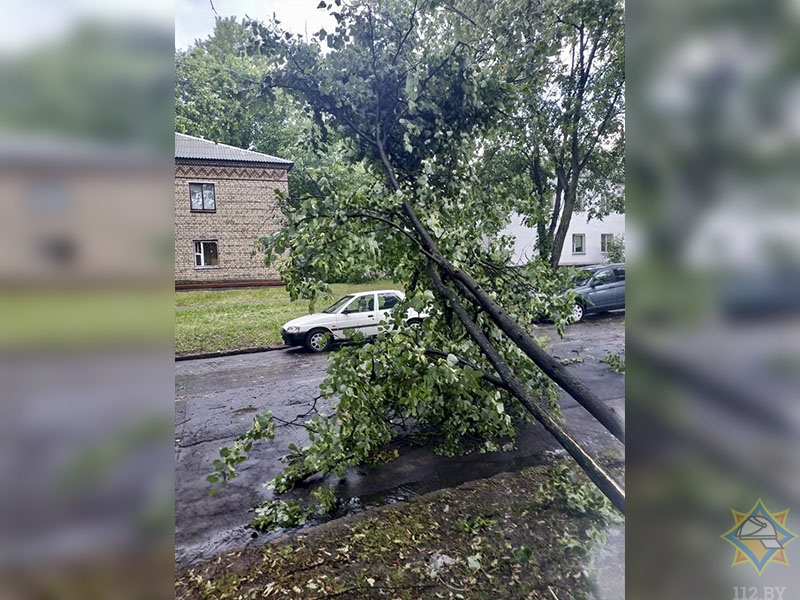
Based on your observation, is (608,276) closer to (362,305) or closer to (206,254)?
(206,254)

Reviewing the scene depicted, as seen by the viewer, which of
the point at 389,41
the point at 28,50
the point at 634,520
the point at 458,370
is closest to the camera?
the point at 28,50

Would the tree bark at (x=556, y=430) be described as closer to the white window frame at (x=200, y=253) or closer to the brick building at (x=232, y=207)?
the brick building at (x=232, y=207)

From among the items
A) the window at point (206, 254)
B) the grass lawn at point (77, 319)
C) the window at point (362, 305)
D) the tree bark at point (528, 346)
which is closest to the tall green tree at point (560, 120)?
the tree bark at point (528, 346)

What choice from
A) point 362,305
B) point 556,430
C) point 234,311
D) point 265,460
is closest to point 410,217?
point 556,430

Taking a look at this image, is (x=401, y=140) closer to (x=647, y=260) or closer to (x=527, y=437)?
(x=647, y=260)

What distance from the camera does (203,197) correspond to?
234cm

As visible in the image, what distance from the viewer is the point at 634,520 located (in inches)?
27.8

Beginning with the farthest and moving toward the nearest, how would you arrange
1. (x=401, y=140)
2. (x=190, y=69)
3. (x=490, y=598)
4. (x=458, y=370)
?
(x=401, y=140), (x=458, y=370), (x=490, y=598), (x=190, y=69)

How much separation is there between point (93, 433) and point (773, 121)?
42.3 inches

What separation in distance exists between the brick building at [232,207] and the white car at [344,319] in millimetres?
776

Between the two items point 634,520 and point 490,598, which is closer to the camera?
point 634,520

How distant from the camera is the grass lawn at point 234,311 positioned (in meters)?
2.51

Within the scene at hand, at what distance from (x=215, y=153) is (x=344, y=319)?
3.55 m

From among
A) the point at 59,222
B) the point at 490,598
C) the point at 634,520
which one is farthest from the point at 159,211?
the point at 490,598
